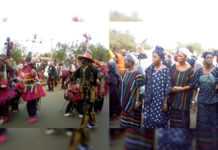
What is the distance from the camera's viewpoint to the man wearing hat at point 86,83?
3434 mm

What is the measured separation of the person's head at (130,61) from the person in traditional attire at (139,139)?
62cm

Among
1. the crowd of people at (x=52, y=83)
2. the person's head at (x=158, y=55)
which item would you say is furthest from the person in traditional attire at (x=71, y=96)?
the person's head at (x=158, y=55)

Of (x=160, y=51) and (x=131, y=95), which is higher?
(x=160, y=51)

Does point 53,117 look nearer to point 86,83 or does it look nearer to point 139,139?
point 86,83

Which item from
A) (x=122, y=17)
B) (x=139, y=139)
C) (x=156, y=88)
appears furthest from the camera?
(x=139, y=139)

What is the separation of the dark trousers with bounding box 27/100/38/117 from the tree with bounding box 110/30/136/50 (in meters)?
0.92

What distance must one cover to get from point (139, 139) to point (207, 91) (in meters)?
0.82

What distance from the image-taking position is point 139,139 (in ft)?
11.7

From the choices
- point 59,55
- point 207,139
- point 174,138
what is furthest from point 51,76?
point 207,139

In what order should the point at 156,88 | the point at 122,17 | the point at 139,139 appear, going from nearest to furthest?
the point at 122,17, the point at 156,88, the point at 139,139

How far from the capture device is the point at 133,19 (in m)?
3.37

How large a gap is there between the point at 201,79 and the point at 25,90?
1.70 m

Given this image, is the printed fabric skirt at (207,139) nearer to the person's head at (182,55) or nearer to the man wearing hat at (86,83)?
the person's head at (182,55)

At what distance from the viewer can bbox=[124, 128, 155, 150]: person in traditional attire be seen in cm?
353
